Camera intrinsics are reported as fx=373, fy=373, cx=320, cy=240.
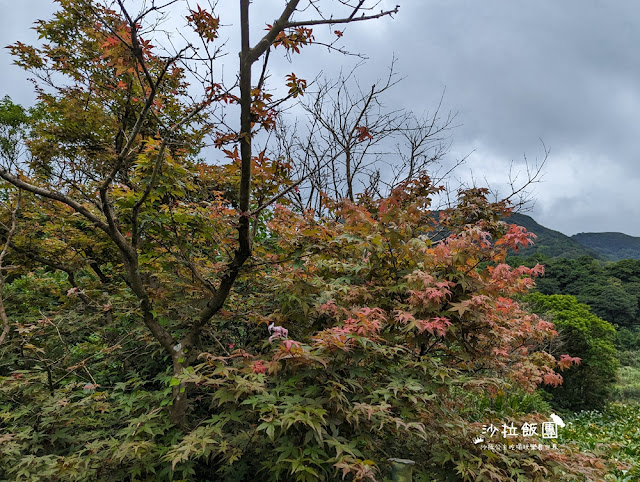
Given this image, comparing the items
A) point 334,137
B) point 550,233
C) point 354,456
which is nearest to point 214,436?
point 354,456

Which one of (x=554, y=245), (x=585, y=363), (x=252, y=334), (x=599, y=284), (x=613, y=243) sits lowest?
(x=585, y=363)

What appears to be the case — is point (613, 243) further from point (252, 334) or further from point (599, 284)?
point (252, 334)

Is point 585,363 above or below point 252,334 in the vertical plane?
below

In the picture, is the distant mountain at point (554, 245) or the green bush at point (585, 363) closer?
the green bush at point (585, 363)

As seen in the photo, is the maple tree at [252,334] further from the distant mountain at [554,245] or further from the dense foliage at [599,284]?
the distant mountain at [554,245]

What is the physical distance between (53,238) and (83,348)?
67.0 inches

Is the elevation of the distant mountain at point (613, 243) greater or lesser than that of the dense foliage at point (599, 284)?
greater

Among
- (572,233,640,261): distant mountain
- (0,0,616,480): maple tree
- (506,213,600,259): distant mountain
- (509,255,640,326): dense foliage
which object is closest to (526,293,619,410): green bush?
(509,255,640,326): dense foliage

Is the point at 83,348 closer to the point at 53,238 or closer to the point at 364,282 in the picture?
the point at 53,238

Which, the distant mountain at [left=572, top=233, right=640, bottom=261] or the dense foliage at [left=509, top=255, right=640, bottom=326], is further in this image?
the distant mountain at [left=572, top=233, right=640, bottom=261]

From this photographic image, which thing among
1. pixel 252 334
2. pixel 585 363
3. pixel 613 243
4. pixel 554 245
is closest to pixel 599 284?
pixel 585 363

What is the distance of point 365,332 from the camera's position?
219 cm

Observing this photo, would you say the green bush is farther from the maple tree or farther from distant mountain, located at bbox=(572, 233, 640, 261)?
distant mountain, located at bbox=(572, 233, 640, 261)

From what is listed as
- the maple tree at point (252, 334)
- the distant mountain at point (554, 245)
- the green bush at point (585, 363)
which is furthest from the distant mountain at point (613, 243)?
the maple tree at point (252, 334)
